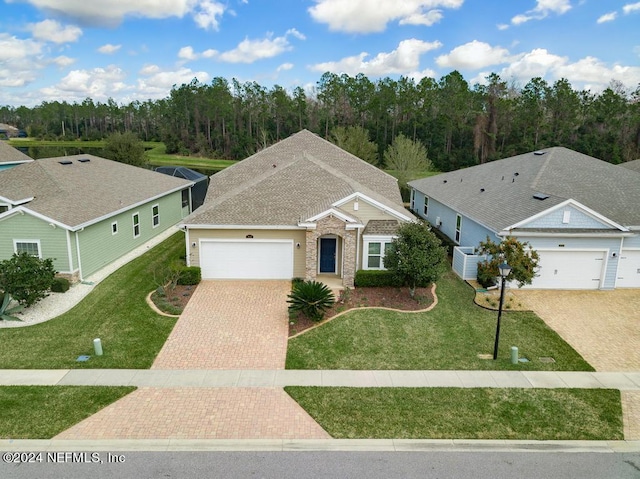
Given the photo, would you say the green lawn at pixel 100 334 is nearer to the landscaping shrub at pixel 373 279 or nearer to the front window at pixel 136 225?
the front window at pixel 136 225

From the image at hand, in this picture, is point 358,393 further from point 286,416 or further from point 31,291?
point 31,291

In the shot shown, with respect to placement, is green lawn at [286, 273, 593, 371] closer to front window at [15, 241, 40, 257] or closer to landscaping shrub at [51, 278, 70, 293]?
landscaping shrub at [51, 278, 70, 293]

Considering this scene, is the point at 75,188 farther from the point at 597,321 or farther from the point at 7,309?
the point at 597,321

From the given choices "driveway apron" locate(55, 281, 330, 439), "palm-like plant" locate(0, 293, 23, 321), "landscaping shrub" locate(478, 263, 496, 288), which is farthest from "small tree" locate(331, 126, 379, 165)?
"palm-like plant" locate(0, 293, 23, 321)

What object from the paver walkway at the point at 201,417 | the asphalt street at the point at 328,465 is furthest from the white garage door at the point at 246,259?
the asphalt street at the point at 328,465

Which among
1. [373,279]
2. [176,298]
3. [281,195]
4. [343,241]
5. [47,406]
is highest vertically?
[281,195]

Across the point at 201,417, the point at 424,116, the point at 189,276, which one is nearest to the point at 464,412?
the point at 201,417
